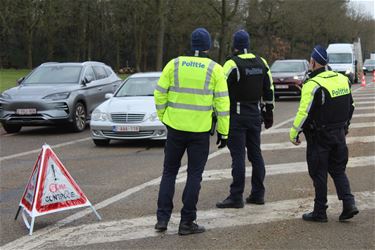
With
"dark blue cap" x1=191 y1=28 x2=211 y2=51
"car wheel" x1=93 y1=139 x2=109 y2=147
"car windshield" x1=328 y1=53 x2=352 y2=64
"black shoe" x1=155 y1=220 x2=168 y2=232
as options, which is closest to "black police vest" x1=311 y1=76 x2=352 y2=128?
"dark blue cap" x1=191 y1=28 x2=211 y2=51

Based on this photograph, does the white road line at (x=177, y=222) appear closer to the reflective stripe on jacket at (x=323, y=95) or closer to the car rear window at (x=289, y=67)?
the reflective stripe on jacket at (x=323, y=95)

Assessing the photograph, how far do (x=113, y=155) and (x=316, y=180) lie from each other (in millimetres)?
5341

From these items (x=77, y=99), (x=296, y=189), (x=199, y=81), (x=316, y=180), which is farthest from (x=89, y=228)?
(x=77, y=99)

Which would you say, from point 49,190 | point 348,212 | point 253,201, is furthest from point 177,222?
point 348,212

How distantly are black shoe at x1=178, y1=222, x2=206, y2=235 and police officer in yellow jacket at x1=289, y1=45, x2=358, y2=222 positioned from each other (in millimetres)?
1213

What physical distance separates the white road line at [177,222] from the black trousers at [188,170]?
0.25 metres

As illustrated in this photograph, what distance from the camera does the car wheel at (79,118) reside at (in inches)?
553

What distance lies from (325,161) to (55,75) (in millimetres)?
10449

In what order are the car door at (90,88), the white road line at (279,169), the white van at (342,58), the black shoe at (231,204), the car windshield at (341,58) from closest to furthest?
1. the black shoe at (231,204)
2. the white road line at (279,169)
3. the car door at (90,88)
4. the white van at (342,58)
5. the car windshield at (341,58)

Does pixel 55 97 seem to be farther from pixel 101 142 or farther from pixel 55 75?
Answer: pixel 101 142

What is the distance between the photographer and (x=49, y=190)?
19.4 ft

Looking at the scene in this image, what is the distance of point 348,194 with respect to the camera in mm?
5852

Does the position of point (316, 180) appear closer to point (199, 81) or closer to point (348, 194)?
point (348, 194)

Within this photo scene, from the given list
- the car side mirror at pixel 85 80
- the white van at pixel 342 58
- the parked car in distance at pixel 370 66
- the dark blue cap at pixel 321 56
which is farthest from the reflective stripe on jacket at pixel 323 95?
the parked car in distance at pixel 370 66
